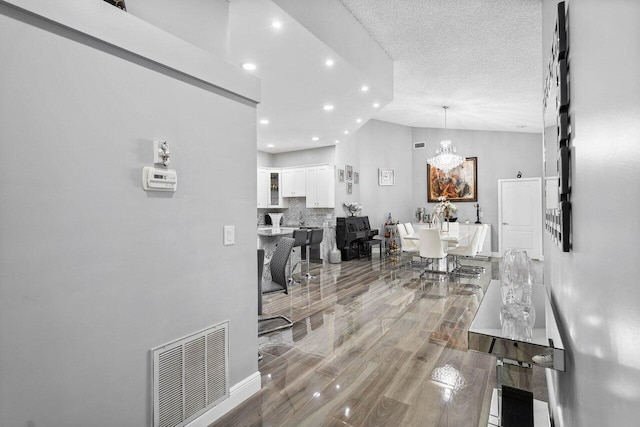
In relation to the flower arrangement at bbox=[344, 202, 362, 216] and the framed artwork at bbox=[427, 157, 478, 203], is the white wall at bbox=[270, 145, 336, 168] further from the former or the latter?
the framed artwork at bbox=[427, 157, 478, 203]

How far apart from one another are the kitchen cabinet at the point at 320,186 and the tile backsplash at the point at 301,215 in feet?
0.79

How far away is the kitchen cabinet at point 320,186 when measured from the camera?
7.65 meters

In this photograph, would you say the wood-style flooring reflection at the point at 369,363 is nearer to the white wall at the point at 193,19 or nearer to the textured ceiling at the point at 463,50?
the white wall at the point at 193,19

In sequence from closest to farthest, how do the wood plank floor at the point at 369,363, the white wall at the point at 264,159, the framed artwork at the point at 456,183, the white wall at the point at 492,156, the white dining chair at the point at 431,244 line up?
the wood plank floor at the point at 369,363 → the white dining chair at the point at 431,244 → the white wall at the point at 492,156 → the white wall at the point at 264,159 → the framed artwork at the point at 456,183

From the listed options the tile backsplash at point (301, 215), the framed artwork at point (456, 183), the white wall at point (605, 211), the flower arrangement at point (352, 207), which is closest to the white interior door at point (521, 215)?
the framed artwork at point (456, 183)

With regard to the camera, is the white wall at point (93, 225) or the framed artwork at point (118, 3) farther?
the framed artwork at point (118, 3)

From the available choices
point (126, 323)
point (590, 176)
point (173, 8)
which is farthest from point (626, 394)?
point (173, 8)

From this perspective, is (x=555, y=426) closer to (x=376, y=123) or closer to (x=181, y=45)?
(x=181, y=45)

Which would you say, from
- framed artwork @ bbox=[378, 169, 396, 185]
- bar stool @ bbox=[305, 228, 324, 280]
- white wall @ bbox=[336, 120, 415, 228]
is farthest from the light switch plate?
framed artwork @ bbox=[378, 169, 396, 185]

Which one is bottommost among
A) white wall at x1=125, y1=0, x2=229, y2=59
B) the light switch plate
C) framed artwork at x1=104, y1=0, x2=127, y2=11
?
the light switch plate

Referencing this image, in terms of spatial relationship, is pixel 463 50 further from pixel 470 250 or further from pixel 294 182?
pixel 294 182

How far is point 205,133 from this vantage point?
6.48 ft

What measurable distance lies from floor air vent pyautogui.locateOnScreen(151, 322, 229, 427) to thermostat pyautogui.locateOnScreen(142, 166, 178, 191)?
0.85m

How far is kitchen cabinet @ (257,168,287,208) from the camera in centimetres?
836
